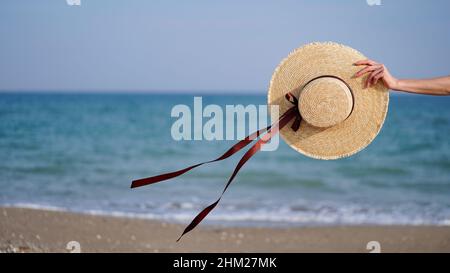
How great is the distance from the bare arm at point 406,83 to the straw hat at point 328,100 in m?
0.06

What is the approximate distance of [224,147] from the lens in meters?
19.2

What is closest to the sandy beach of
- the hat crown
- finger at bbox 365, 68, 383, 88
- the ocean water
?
the ocean water

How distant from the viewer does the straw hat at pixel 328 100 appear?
3355 mm

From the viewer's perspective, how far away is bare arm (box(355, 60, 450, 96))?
3277 mm

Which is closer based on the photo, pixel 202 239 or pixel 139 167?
pixel 202 239

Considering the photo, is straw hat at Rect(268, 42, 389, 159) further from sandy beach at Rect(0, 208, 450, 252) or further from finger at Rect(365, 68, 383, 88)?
sandy beach at Rect(0, 208, 450, 252)

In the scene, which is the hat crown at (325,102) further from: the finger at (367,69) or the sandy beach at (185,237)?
the sandy beach at (185,237)

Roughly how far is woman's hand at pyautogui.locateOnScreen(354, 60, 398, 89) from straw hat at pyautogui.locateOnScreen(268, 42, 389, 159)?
0.05 m

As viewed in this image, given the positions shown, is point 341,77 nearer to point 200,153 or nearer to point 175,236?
point 175,236

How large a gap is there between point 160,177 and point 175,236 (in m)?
4.19

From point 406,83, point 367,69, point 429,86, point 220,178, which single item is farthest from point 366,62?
point 220,178

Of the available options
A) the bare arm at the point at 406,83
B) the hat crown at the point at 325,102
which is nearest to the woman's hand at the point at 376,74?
the bare arm at the point at 406,83
